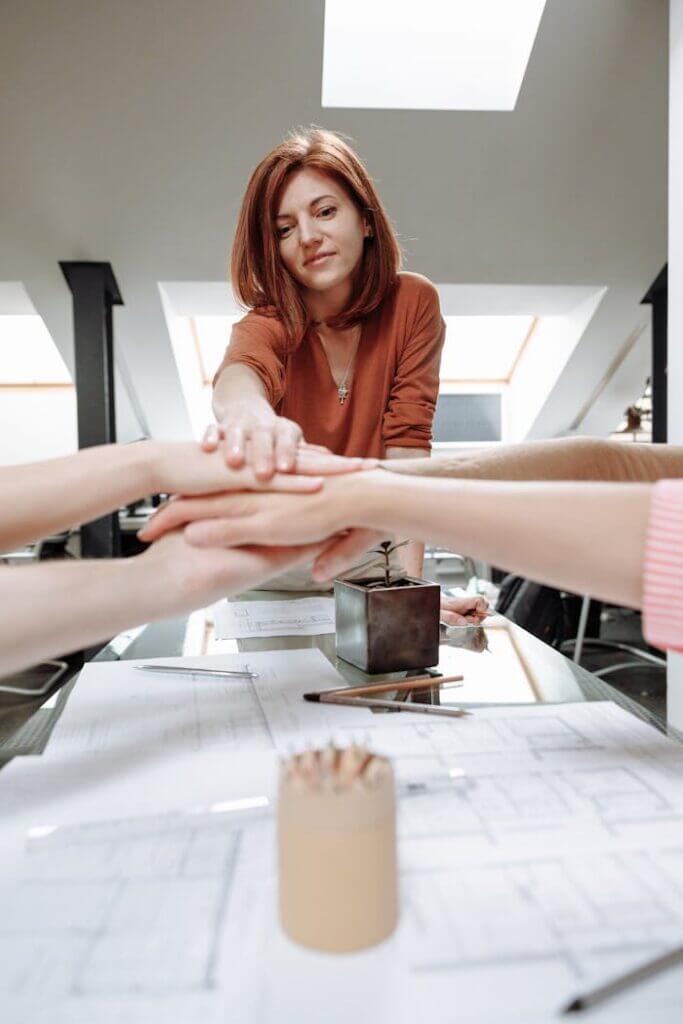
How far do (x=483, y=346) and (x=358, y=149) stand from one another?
175 centimetres

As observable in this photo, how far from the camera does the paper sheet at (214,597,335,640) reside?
108 centimetres

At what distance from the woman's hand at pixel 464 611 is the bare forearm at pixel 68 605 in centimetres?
51

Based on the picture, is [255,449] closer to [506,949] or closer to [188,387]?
[506,949]

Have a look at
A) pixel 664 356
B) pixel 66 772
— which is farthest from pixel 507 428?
pixel 66 772

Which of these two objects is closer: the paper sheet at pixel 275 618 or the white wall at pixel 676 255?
the paper sheet at pixel 275 618

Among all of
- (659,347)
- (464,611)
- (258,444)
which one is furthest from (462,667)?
(659,347)

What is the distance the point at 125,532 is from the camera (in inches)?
147

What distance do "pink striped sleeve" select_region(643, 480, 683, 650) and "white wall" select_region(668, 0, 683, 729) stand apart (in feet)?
5.02

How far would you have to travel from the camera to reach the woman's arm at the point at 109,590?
626mm

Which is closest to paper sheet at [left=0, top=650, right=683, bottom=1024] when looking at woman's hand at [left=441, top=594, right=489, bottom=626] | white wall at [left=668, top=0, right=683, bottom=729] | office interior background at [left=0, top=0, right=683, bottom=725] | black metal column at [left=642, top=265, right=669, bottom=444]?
woman's hand at [left=441, top=594, right=489, bottom=626]

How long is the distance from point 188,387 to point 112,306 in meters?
0.75

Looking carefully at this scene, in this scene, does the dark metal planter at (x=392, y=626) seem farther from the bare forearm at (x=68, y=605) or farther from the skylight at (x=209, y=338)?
the skylight at (x=209, y=338)

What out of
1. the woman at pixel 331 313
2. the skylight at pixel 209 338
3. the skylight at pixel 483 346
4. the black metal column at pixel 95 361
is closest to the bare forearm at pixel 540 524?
the woman at pixel 331 313

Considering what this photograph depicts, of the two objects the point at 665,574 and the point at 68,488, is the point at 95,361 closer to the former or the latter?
the point at 68,488
